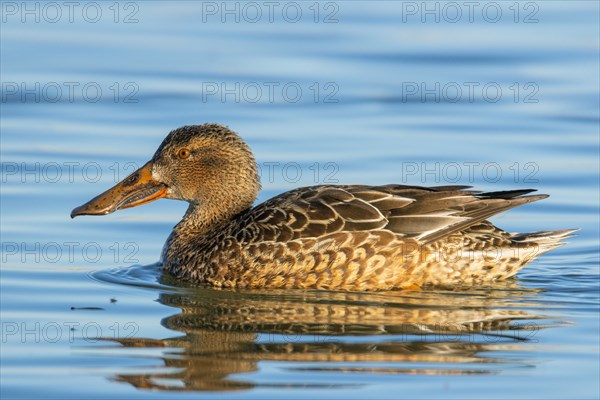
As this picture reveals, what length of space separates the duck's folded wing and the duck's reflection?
0.47 meters

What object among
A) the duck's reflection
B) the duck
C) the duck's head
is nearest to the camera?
the duck's reflection

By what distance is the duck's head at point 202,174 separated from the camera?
12172 mm

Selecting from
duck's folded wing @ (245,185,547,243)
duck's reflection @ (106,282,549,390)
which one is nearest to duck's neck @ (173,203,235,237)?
duck's folded wing @ (245,185,547,243)

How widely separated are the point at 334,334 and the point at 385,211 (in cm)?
175

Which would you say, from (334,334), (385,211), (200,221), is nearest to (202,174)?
(200,221)

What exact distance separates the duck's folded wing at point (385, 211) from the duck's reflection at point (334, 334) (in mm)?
469

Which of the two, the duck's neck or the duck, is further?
the duck's neck

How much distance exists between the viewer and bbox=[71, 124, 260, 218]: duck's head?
12172 millimetres

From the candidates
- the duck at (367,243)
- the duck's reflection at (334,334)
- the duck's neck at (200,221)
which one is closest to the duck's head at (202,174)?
the duck's neck at (200,221)

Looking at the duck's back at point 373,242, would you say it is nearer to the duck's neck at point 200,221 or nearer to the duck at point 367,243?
the duck at point 367,243

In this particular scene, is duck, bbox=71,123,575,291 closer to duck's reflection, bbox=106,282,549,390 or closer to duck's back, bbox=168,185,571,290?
duck's back, bbox=168,185,571,290

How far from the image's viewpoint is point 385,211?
1136 centimetres

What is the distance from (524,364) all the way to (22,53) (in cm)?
1095

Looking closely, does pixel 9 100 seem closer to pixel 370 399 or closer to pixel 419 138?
pixel 419 138
